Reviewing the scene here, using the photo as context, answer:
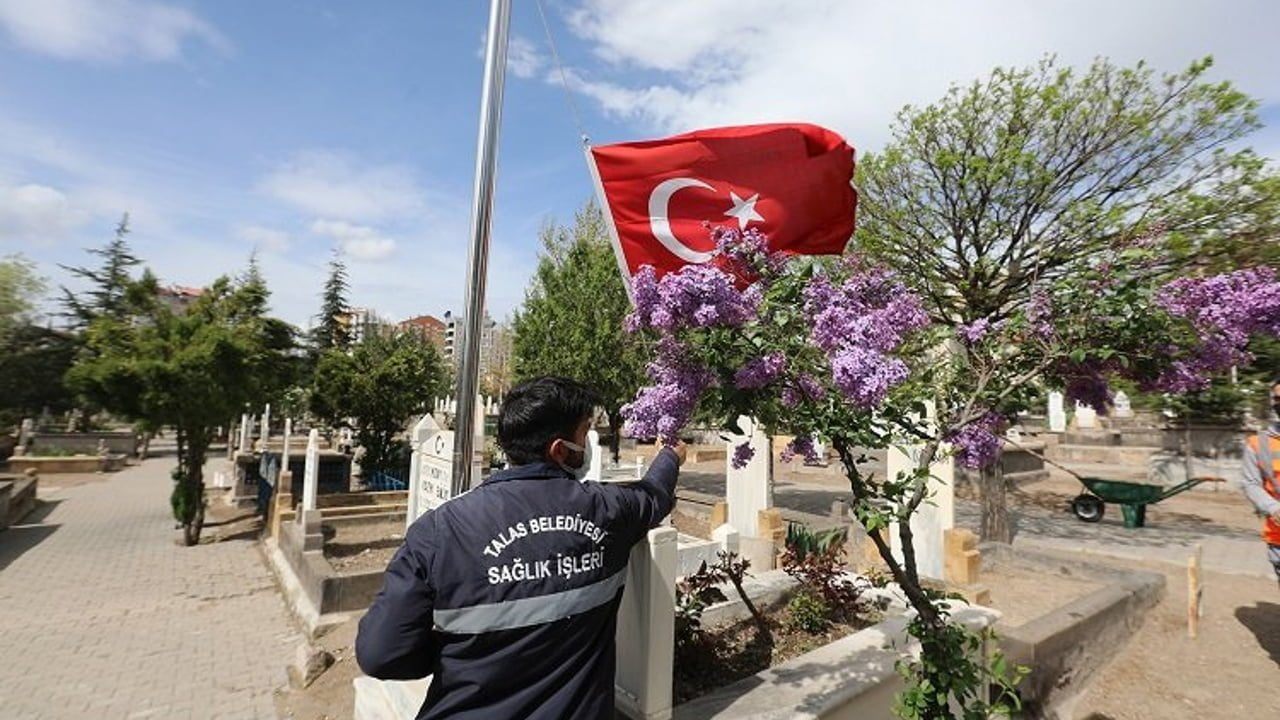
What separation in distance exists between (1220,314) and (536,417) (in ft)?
9.65

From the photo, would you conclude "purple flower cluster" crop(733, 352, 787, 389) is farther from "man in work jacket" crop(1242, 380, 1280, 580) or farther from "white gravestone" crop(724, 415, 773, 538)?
"white gravestone" crop(724, 415, 773, 538)

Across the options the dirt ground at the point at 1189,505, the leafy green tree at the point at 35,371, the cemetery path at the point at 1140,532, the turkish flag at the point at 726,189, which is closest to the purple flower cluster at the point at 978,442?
the turkish flag at the point at 726,189

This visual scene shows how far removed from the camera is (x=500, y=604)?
1799mm

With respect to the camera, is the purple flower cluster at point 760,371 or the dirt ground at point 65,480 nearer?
the purple flower cluster at point 760,371

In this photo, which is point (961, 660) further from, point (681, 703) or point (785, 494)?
point (785, 494)

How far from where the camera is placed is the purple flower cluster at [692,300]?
2.57m

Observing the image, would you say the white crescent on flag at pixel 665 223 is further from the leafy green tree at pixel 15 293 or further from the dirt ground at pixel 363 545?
the leafy green tree at pixel 15 293

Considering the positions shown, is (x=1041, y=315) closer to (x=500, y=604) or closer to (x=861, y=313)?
(x=861, y=313)

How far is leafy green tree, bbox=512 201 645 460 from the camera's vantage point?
19.0 meters

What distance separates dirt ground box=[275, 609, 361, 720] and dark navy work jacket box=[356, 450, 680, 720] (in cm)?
447

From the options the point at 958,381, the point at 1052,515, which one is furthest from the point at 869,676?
the point at 1052,515

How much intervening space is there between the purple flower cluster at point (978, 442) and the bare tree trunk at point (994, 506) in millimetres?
7805

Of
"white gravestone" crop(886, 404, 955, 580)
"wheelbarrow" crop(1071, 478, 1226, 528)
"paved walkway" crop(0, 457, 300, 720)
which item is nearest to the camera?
"paved walkway" crop(0, 457, 300, 720)

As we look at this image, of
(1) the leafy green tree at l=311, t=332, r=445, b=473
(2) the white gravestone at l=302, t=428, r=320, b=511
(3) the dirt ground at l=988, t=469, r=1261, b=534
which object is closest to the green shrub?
(2) the white gravestone at l=302, t=428, r=320, b=511
